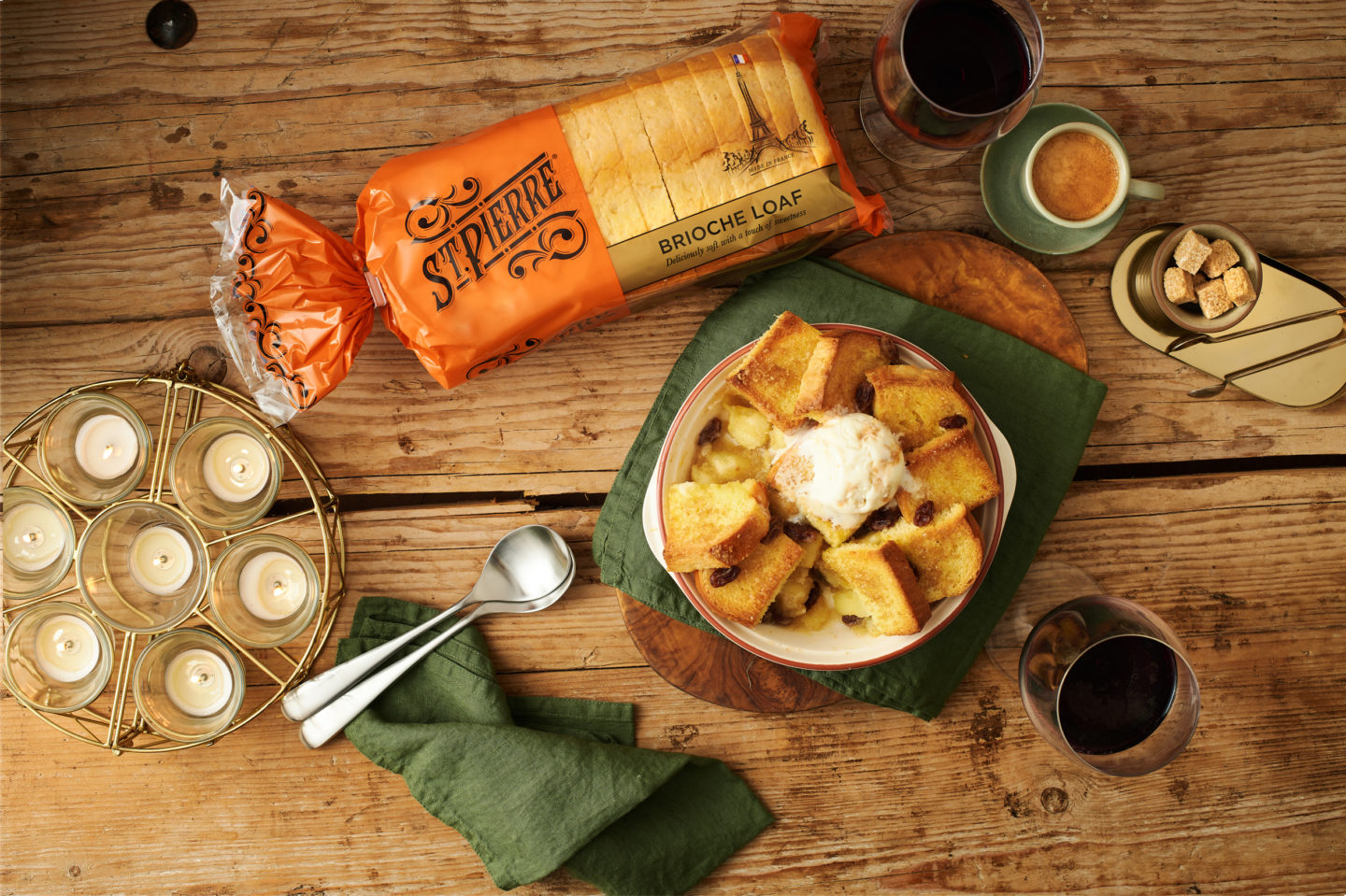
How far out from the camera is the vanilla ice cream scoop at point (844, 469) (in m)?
1.26

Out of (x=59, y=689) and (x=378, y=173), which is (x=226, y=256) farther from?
(x=59, y=689)

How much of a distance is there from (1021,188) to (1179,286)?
1.25ft

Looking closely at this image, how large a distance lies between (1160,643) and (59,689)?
2103 millimetres

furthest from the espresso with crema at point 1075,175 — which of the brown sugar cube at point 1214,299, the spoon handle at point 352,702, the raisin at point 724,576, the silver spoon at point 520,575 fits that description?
the spoon handle at point 352,702

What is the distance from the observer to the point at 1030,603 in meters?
1.65

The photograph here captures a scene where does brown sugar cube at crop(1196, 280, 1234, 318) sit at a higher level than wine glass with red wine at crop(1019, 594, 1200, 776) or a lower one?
higher

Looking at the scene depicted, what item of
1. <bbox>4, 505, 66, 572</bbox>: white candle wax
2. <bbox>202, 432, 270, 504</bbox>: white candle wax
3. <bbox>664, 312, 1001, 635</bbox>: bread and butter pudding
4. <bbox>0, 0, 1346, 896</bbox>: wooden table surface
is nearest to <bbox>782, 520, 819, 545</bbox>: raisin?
<bbox>664, 312, 1001, 635</bbox>: bread and butter pudding

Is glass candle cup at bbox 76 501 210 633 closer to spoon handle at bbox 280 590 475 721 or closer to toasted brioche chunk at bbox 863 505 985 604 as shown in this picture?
spoon handle at bbox 280 590 475 721

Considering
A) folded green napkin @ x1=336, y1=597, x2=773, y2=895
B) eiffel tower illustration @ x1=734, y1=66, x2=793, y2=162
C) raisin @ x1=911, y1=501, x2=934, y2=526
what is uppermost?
eiffel tower illustration @ x1=734, y1=66, x2=793, y2=162

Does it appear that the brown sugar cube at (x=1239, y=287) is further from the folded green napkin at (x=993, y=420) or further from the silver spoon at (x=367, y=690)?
the silver spoon at (x=367, y=690)

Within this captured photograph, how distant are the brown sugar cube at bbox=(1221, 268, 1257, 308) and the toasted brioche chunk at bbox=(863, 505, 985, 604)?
0.78 meters

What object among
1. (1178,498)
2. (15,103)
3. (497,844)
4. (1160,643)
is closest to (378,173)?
(15,103)

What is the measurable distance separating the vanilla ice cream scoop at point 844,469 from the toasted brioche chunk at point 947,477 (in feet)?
0.13

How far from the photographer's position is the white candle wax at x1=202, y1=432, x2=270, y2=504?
1.57 meters
